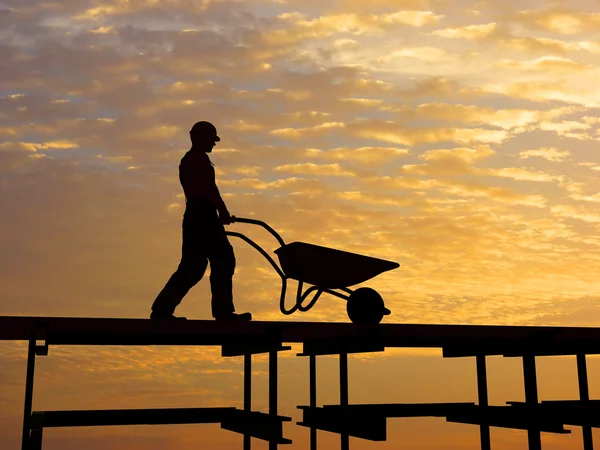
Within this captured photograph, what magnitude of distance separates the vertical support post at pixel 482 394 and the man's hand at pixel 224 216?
498cm

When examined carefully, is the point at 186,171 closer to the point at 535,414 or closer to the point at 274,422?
the point at 274,422

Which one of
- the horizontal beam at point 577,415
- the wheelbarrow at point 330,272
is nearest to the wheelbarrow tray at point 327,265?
the wheelbarrow at point 330,272

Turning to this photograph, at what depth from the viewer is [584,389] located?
11242 millimetres

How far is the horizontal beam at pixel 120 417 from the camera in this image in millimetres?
8234

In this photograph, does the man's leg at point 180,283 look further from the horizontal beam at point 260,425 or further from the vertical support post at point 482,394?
the vertical support post at point 482,394

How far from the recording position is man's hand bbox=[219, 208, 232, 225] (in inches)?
323

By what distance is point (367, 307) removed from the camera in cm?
909

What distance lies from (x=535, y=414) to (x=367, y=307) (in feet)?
7.66

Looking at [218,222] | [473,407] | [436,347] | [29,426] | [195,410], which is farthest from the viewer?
[473,407]

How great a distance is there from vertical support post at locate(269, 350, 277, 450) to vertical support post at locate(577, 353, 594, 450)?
537 centimetres

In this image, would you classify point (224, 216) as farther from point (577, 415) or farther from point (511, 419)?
point (577, 415)

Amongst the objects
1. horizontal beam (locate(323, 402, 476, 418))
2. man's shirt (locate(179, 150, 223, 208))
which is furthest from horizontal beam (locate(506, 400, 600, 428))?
man's shirt (locate(179, 150, 223, 208))

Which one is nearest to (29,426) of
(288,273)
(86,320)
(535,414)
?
(86,320)

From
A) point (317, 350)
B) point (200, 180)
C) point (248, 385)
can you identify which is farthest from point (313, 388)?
point (200, 180)
